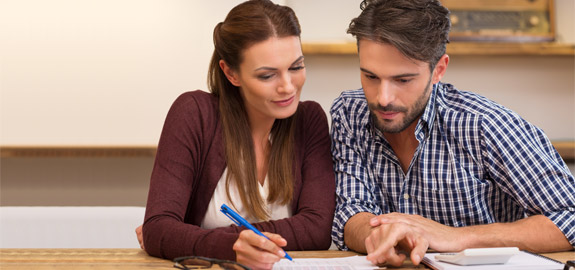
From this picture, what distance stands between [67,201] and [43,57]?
0.69m

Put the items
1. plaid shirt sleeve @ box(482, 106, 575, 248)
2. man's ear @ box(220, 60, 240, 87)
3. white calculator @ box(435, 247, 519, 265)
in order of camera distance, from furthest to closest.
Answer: man's ear @ box(220, 60, 240, 87)
plaid shirt sleeve @ box(482, 106, 575, 248)
white calculator @ box(435, 247, 519, 265)

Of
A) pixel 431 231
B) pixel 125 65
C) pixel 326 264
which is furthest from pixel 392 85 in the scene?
pixel 125 65

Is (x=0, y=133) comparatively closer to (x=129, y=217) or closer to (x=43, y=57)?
(x=43, y=57)

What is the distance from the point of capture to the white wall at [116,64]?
2859mm

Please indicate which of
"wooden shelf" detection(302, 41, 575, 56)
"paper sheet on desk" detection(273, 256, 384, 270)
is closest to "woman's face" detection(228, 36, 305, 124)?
"paper sheet on desk" detection(273, 256, 384, 270)

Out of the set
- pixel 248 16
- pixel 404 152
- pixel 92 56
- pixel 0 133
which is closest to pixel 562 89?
pixel 404 152

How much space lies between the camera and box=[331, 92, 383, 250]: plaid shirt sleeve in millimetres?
1544

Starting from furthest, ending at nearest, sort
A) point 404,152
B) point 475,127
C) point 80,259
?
point 404,152, point 475,127, point 80,259

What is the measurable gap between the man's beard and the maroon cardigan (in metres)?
0.21

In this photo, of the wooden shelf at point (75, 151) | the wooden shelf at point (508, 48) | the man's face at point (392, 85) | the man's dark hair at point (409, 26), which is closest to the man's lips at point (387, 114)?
the man's face at point (392, 85)

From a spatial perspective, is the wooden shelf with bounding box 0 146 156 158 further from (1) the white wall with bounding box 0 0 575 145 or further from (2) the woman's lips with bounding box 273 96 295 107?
(2) the woman's lips with bounding box 273 96 295 107

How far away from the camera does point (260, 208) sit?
159cm

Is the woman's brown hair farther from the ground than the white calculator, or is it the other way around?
the woman's brown hair

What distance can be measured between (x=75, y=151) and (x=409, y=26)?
6.05ft
